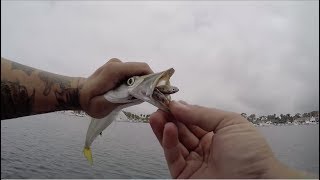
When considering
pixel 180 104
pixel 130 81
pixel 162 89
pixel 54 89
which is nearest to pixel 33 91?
pixel 54 89

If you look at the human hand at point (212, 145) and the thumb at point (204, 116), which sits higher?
the thumb at point (204, 116)

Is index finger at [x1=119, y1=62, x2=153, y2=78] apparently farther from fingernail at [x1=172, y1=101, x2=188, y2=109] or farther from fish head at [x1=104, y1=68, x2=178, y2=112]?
fingernail at [x1=172, y1=101, x2=188, y2=109]

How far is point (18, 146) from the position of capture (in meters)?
35.7

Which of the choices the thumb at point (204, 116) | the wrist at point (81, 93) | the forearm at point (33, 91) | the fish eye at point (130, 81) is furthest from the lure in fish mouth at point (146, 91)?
the forearm at point (33, 91)

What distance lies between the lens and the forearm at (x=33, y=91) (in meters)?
4.10

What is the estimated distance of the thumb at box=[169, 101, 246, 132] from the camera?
118 inches

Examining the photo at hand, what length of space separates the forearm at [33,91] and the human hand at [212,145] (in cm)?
170

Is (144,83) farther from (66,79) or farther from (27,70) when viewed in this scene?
(27,70)

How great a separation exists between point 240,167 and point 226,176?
6.8 inches

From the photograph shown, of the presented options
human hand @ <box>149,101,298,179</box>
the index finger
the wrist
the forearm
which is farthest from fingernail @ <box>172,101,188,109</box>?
the forearm

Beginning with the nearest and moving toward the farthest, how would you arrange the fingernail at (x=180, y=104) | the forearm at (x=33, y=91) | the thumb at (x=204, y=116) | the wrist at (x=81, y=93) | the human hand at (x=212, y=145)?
the human hand at (x=212, y=145)
the thumb at (x=204, y=116)
the fingernail at (x=180, y=104)
the forearm at (x=33, y=91)
the wrist at (x=81, y=93)

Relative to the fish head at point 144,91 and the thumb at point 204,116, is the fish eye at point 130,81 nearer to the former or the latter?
the fish head at point 144,91

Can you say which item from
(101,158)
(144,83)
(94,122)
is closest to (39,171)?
(101,158)

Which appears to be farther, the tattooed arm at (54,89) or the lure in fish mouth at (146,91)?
the tattooed arm at (54,89)
